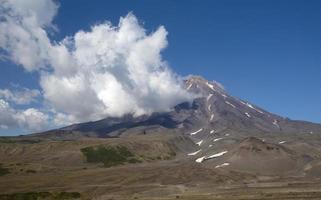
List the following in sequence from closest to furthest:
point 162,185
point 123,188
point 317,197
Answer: point 317,197, point 123,188, point 162,185

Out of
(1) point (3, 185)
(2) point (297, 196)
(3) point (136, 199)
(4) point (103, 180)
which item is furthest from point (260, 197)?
(1) point (3, 185)

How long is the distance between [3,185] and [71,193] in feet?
148

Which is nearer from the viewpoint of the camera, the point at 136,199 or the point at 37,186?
the point at 136,199

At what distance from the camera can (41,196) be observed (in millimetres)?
141625

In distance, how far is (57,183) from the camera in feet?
592

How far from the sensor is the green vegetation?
459ft

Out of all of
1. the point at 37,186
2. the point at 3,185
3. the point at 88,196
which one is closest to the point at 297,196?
the point at 88,196

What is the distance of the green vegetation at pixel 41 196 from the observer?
140 m

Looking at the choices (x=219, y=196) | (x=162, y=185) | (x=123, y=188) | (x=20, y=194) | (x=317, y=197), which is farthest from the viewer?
(x=162, y=185)

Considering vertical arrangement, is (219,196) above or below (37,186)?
below

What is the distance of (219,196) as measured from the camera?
130 m

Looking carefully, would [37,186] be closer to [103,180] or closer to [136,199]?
[103,180]

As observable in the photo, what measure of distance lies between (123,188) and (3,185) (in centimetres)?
4731

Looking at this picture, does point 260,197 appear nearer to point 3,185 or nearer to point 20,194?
point 20,194
